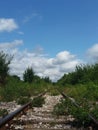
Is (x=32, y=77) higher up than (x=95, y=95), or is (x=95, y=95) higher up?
(x=32, y=77)

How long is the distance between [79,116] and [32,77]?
220 ft

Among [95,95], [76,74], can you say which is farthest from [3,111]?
[76,74]

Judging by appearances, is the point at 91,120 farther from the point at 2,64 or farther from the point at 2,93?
the point at 2,64

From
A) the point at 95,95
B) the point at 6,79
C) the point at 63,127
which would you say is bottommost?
the point at 63,127

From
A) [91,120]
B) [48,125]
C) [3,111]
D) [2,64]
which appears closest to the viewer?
[91,120]

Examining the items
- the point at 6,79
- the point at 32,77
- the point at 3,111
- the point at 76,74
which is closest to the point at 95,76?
the point at 6,79

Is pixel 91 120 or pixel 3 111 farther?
pixel 3 111

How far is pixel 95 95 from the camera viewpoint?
18.9m

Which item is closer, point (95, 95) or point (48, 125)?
point (48, 125)

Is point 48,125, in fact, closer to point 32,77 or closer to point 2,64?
point 2,64

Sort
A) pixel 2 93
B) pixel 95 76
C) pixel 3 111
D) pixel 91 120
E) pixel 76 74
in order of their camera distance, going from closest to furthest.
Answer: pixel 91 120
pixel 3 111
pixel 2 93
pixel 95 76
pixel 76 74

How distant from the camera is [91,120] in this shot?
7.62 m

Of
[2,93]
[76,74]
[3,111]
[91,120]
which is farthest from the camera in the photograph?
[76,74]

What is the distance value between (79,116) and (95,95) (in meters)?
10.8
